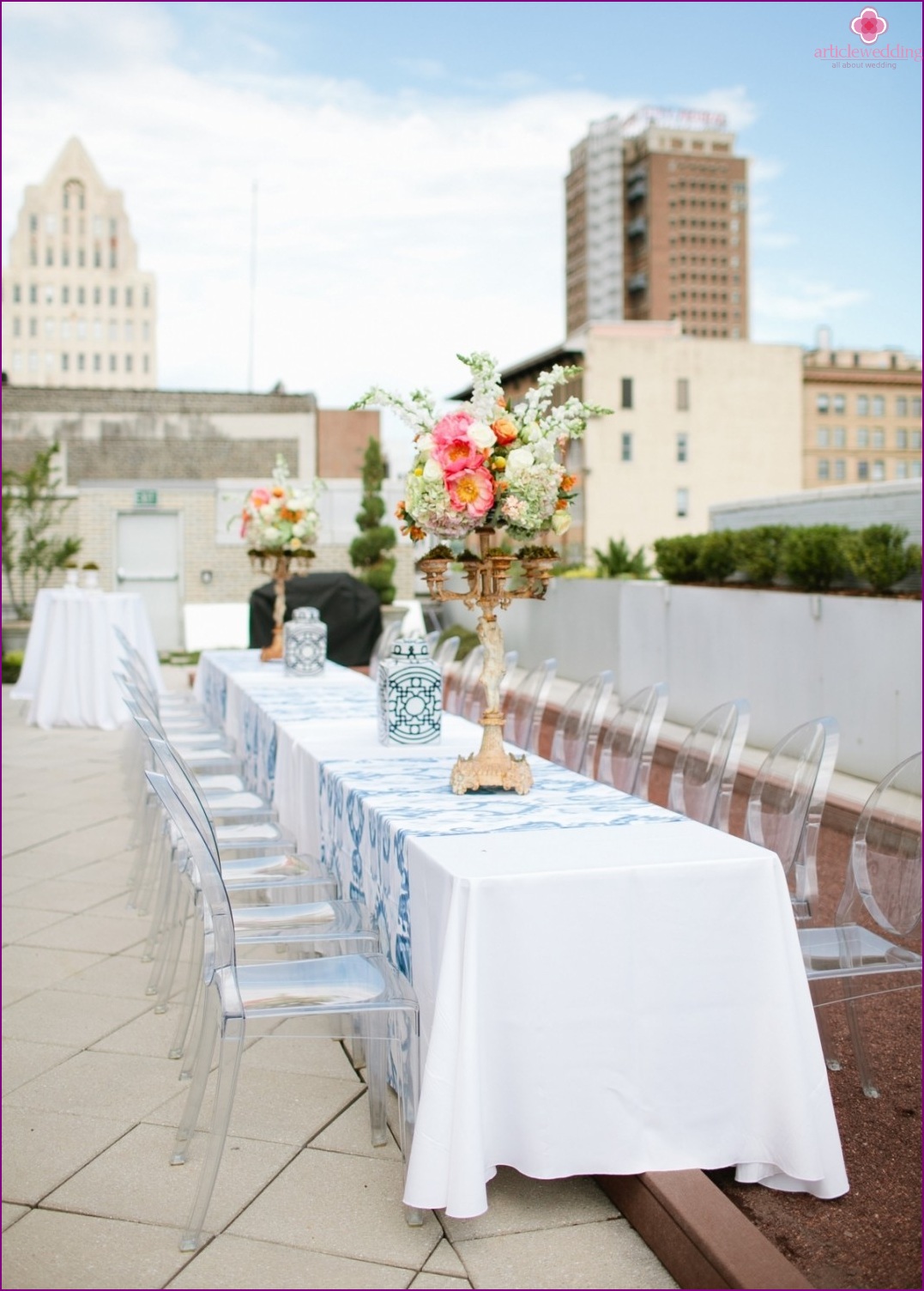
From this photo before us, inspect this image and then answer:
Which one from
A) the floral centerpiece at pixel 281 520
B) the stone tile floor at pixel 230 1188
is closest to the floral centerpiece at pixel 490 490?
the stone tile floor at pixel 230 1188

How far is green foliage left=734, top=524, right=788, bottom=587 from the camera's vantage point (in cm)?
1073

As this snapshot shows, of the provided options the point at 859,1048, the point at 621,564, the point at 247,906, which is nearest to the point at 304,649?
the point at 247,906

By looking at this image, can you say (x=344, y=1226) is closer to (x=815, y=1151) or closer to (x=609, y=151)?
(x=815, y=1151)

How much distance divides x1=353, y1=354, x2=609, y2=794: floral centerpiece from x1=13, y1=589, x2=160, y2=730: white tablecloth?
7.48m

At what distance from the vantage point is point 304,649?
6906 millimetres

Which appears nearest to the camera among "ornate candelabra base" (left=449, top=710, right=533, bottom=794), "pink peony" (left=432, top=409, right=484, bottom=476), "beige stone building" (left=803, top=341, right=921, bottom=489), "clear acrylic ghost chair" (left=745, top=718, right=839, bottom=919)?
"pink peony" (left=432, top=409, right=484, bottom=476)

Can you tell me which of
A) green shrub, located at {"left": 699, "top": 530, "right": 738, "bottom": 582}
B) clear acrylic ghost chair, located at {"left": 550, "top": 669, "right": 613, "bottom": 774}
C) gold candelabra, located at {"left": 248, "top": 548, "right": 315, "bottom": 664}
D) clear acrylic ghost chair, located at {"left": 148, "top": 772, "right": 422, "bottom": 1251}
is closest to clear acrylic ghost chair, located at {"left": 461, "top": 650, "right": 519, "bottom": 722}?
clear acrylic ghost chair, located at {"left": 550, "top": 669, "right": 613, "bottom": 774}

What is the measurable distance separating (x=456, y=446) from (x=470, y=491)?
4.7 inches

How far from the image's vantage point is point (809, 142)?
562 cm

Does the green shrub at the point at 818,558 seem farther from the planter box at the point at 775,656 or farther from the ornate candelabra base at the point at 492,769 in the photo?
the ornate candelabra base at the point at 492,769

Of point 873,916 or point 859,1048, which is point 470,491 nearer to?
point 873,916

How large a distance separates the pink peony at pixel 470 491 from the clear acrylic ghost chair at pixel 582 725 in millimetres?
1861

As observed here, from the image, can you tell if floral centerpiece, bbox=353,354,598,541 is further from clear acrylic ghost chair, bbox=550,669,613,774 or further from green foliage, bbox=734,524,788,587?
green foliage, bbox=734,524,788,587

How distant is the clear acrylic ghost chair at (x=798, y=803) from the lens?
344 cm
